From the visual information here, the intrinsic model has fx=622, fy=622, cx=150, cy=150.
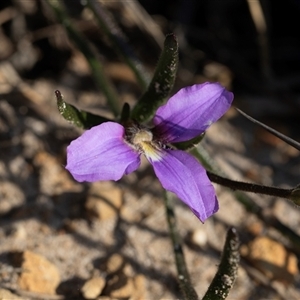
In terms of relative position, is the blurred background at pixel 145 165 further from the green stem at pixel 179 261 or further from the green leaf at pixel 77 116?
the green leaf at pixel 77 116

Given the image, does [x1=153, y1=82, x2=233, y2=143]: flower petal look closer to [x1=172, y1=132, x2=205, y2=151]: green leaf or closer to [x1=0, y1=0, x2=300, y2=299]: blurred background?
[x1=172, y1=132, x2=205, y2=151]: green leaf

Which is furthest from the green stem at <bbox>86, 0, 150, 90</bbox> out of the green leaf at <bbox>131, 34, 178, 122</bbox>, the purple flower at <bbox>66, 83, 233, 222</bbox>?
the purple flower at <bbox>66, 83, 233, 222</bbox>

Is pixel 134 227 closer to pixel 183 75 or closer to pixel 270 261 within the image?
pixel 270 261

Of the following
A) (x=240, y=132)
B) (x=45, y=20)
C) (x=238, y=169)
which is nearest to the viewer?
(x=238, y=169)

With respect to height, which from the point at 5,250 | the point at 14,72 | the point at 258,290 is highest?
the point at 14,72

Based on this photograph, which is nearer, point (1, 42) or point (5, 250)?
point (5, 250)

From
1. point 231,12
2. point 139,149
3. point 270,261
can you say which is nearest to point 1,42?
point 231,12

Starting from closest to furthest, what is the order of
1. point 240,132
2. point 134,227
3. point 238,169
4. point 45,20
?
point 134,227 < point 238,169 < point 240,132 < point 45,20
